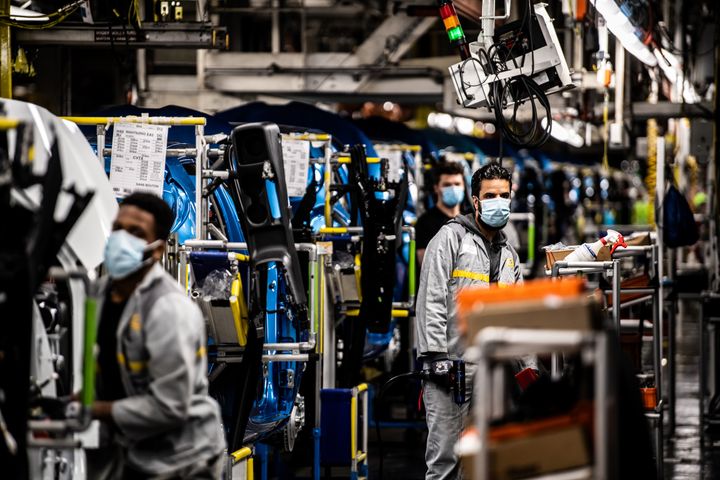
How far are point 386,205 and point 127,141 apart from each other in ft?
9.59

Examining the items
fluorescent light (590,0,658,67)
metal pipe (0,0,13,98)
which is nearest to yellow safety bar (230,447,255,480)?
metal pipe (0,0,13,98)

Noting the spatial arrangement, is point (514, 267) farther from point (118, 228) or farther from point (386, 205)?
point (118, 228)

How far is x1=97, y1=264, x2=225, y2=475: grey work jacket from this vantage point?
16.1 feet

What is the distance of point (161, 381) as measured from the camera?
4906mm

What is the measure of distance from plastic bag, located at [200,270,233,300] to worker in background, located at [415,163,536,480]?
1.08 m

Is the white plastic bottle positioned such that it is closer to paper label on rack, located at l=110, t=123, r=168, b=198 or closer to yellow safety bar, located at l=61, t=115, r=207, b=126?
yellow safety bar, located at l=61, t=115, r=207, b=126

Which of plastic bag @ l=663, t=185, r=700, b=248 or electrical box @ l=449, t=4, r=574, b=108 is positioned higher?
electrical box @ l=449, t=4, r=574, b=108

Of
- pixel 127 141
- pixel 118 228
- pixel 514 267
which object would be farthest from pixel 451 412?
pixel 118 228

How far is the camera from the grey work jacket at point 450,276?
7555 mm

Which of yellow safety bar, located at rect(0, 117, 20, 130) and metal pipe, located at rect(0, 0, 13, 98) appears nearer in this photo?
yellow safety bar, located at rect(0, 117, 20, 130)

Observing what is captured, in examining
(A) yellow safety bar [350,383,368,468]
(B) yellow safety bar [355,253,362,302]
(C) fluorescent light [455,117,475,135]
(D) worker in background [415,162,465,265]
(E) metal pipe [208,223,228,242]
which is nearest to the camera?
(E) metal pipe [208,223,228,242]

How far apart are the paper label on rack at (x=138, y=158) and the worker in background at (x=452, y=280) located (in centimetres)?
160

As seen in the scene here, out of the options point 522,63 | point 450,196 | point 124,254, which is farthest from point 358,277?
point 124,254

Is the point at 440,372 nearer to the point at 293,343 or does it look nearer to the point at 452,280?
the point at 452,280
